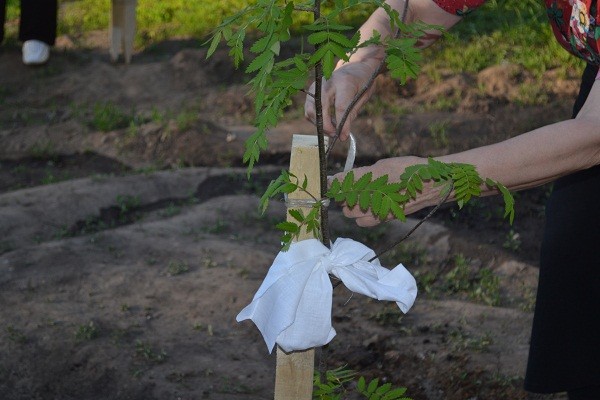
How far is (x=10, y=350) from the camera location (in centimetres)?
339

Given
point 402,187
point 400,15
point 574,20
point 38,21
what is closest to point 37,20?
point 38,21

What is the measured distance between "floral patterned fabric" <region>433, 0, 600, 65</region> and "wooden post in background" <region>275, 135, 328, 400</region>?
689 millimetres

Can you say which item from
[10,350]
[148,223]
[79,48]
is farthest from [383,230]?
[79,48]

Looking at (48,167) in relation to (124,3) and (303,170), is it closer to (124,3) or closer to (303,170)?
(124,3)

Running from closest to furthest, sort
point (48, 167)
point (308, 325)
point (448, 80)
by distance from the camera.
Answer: point (308, 325) → point (48, 167) → point (448, 80)

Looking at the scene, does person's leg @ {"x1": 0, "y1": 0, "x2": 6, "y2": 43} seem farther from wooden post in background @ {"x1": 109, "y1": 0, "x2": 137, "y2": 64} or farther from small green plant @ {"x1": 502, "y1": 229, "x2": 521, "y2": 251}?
small green plant @ {"x1": 502, "y1": 229, "x2": 521, "y2": 251}

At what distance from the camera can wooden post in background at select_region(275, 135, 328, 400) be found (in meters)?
1.88

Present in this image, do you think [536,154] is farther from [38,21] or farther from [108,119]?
[38,21]

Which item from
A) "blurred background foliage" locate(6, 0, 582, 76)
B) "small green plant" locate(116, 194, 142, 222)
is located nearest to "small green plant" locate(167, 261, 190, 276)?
"small green plant" locate(116, 194, 142, 222)

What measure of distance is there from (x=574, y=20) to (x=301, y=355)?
0.96 meters

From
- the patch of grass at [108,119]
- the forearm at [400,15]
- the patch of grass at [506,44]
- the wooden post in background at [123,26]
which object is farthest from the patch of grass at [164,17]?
the forearm at [400,15]

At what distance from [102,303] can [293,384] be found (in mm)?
1926

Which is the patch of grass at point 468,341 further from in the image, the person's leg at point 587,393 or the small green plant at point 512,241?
the small green plant at point 512,241

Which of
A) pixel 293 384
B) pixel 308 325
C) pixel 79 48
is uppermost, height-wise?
pixel 308 325
